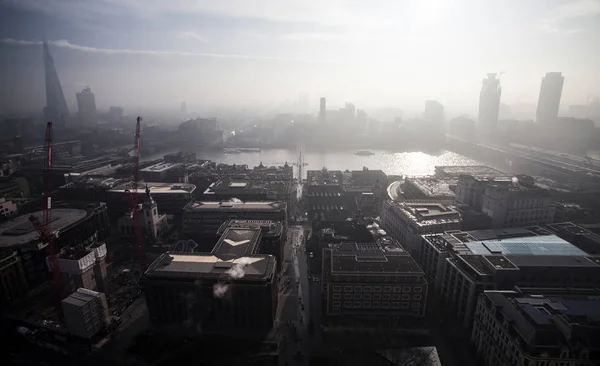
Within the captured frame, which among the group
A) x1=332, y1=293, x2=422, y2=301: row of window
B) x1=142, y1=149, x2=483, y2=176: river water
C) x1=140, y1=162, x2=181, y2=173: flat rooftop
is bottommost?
x1=142, y1=149, x2=483, y2=176: river water

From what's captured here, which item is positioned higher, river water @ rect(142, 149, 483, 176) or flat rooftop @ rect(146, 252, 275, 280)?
flat rooftop @ rect(146, 252, 275, 280)

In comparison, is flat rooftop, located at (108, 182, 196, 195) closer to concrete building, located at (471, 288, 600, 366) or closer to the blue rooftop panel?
the blue rooftop panel

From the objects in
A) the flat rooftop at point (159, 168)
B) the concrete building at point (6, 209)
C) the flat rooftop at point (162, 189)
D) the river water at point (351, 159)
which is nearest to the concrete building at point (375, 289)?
the flat rooftop at point (162, 189)

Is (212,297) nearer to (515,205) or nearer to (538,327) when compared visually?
(538,327)

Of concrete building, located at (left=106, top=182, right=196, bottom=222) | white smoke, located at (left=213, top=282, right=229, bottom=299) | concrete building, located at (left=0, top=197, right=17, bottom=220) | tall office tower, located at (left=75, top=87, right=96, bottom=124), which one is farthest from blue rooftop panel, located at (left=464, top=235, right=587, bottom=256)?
tall office tower, located at (left=75, top=87, right=96, bottom=124)

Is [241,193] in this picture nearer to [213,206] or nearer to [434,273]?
[213,206]

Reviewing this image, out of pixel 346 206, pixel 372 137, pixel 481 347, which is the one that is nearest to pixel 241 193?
pixel 346 206

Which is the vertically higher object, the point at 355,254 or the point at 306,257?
the point at 355,254

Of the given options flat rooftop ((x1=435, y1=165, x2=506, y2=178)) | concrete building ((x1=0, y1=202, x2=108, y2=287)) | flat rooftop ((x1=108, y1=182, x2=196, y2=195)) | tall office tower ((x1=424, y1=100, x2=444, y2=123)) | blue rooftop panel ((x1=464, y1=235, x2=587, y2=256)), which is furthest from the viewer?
tall office tower ((x1=424, y1=100, x2=444, y2=123))
